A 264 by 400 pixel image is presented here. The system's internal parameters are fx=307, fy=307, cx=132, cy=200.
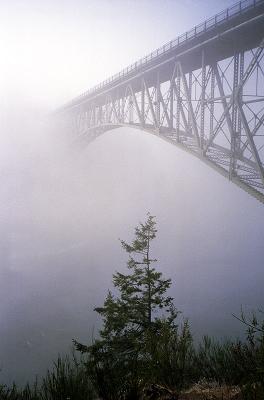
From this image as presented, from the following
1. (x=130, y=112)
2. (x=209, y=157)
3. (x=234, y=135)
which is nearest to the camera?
(x=234, y=135)

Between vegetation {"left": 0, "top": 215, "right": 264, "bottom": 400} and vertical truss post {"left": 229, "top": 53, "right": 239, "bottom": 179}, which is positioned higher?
vertical truss post {"left": 229, "top": 53, "right": 239, "bottom": 179}

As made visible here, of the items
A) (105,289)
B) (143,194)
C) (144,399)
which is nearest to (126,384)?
(144,399)

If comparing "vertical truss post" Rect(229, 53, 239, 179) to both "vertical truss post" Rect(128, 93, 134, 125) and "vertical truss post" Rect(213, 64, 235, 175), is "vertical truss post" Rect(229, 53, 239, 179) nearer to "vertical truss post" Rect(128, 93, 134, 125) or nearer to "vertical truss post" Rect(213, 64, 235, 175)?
"vertical truss post" Rect(213, 64, 235, 175)

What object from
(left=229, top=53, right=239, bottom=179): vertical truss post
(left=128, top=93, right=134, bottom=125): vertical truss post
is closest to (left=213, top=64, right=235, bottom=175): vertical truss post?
(left=229, top=53, right=239, bottom=179): vertical truss post

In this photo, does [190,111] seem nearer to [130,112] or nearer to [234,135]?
[234,135]

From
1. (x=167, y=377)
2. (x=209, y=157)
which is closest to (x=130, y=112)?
(x=209, y=157)

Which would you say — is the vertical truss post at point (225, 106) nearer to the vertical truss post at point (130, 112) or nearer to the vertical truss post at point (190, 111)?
the vertical truss post at point (190, 111)

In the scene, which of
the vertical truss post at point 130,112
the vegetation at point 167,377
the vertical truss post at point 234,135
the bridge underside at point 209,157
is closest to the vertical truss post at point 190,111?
the bridge underside at point 209,157

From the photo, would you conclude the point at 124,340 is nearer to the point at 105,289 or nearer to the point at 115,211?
the point at 105,289

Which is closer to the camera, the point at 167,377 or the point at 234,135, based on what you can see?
the point at 167,377

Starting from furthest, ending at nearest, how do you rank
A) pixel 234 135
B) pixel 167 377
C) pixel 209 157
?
pixel 209 157, pixel 234 135, pixel 167 377

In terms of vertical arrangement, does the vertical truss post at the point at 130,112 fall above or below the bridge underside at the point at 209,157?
above

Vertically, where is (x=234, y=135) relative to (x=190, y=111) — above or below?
below

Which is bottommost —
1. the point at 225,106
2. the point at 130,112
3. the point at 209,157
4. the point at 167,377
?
the point at 167,377
